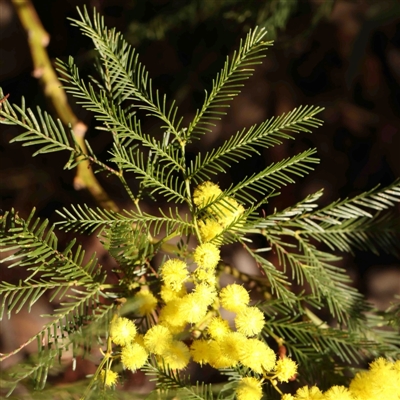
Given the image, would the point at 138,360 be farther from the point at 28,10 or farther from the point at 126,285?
the point at 28,10

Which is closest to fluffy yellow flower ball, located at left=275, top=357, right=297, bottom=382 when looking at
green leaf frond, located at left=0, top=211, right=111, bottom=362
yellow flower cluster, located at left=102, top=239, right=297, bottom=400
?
yellow flower cluster, located at left=102, top=239, right=297, bottom=400

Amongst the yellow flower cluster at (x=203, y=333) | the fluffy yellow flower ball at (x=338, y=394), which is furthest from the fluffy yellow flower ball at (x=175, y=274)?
the fluffy yellow flower ball at (x=338, y=394)

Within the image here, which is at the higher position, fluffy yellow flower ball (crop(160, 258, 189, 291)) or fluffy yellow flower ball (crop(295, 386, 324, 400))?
fluffy yellow flower ball (crop(160, 258, 189, 291))

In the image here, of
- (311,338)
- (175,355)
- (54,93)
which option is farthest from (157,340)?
(54,93)

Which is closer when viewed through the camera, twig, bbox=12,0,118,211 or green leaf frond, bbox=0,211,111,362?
green leaf frond, bbox=0,211,111,362

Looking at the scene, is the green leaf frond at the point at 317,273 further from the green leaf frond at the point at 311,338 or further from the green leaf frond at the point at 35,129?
the green leaf frond at the point at 35,129

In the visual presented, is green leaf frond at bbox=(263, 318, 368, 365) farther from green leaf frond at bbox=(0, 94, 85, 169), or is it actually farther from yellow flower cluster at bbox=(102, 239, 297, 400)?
green leaf frond at bbox=(0, 94, 85, 169)

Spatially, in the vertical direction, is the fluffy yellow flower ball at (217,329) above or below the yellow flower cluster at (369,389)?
above
